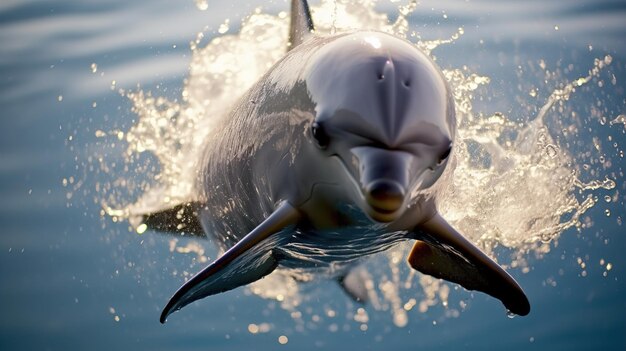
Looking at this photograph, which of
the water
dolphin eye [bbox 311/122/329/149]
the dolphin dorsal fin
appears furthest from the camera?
the water

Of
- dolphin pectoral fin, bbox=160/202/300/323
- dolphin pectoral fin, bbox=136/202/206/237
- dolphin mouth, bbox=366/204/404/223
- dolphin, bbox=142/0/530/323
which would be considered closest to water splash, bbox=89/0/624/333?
dolphin pectoral fin, bbox=136/202/206/237

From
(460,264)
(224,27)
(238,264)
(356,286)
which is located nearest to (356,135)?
(238,264)

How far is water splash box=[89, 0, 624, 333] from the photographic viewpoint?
255 inches

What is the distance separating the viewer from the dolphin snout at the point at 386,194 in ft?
7.86

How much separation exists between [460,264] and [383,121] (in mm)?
1237

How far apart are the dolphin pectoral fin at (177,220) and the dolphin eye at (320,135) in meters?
2.86

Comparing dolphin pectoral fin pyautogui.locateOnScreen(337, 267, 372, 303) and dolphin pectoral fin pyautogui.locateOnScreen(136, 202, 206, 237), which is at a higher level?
dolphin pectoral fin pyautogui.locateOnScreen(136, 202, 206, 237)

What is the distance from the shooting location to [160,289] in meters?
10.5

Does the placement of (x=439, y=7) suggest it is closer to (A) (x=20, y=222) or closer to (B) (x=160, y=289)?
(B) (x=160, y=289)

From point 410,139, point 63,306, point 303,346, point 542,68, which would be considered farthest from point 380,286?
point 410,139

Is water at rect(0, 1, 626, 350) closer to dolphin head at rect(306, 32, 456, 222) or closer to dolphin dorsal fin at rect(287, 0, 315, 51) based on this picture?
dolphin dorsal fin at rect(287, 0, 315, 51)

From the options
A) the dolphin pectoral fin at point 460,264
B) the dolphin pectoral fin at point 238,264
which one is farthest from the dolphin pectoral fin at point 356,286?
the dolphin pectoral fin at point 238,264

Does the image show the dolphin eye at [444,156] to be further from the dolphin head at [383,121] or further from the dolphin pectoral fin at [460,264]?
the dolphin pectoral fin at [460,264]

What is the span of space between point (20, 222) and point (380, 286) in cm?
518
